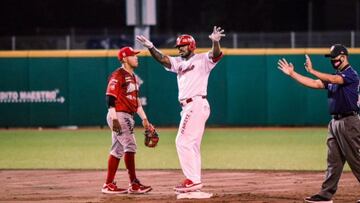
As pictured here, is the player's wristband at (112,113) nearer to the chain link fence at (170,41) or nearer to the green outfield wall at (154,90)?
the green outfield wall at (154,90)

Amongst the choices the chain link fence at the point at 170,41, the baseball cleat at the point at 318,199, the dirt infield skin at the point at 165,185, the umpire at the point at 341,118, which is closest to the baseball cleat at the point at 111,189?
the dirt infield skin at the point at 165,185

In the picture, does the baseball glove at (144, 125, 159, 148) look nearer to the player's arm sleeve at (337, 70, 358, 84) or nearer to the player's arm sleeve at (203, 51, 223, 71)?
the player's arm sleeve at (203, 51, 223, 71)

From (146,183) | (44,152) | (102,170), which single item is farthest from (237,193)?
(44,152)

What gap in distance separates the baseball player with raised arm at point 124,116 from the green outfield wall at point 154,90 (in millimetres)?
10230

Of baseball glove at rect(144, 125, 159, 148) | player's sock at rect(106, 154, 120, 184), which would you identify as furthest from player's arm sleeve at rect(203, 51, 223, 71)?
player's sock at rect(106, 154, 120, 184)

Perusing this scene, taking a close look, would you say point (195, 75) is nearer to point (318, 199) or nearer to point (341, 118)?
point (341, 118)

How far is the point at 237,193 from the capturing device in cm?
1112

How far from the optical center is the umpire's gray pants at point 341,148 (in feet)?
32.4

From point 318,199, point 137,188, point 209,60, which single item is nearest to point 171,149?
point 137,188

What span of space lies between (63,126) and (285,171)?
9.71 meters

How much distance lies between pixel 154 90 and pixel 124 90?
10603 mm

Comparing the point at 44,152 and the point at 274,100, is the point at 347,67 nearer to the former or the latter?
the point at 44,152

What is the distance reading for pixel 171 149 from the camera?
17.2 metres

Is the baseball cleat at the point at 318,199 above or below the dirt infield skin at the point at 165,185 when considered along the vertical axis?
above
